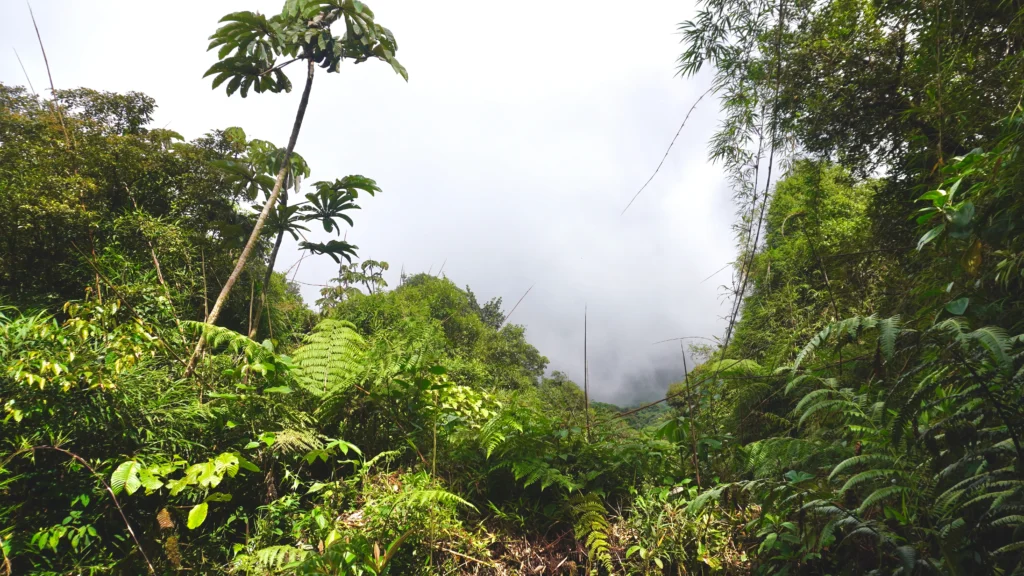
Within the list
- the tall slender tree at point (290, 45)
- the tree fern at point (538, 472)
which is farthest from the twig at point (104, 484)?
the tall slender tree at point (290, 45)

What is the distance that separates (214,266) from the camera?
4.99 m

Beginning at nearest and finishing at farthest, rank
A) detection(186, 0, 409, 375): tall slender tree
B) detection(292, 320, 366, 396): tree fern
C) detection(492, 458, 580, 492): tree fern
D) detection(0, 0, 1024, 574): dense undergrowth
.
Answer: detection(0, 0, 1024, 574): dense undergrowth → detection(492, 458, 580, 492): tree fern → detection(292, 320, 366, 396): tree fern → detection(186, 0, 409, 375): tall slender tree

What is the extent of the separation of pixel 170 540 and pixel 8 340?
846mm

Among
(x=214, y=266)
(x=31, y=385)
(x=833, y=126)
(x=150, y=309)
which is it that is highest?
(x=833, y=126)

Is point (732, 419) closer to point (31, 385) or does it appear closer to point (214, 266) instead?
point (31, 385)

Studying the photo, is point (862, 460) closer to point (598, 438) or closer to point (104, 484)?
point (598, 438)

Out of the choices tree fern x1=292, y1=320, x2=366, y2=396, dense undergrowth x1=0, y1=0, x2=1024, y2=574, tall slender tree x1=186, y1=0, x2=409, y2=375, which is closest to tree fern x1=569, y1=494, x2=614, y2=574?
dense undergrowth x1=0, y1=0, x2=1024, y2=574

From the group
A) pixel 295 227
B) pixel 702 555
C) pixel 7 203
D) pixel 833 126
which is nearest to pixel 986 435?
pixel 702 555

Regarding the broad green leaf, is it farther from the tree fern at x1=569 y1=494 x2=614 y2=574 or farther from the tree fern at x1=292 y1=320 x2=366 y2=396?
→ the tree fern at x1=569 y1=494 x2=614 y2=574

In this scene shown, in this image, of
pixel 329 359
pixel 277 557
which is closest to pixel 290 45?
pixel 329 359

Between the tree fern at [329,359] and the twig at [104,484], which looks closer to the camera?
the twig at [104,484]

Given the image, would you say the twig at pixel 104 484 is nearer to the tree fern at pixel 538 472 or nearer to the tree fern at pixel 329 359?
the tree fern at pixel 329 359

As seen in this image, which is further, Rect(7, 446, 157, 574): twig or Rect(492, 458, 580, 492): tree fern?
Rect(492, 458, 580, 492): tree fern

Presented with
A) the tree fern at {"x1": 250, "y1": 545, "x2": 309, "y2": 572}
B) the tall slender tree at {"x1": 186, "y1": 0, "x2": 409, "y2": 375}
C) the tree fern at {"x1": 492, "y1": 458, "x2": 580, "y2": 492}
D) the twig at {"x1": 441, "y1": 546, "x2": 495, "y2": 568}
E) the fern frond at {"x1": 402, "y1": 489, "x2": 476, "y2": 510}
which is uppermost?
the tall slender tree at {"x1": 186, "y1": 0, "x2": 409, "y2": 375}
